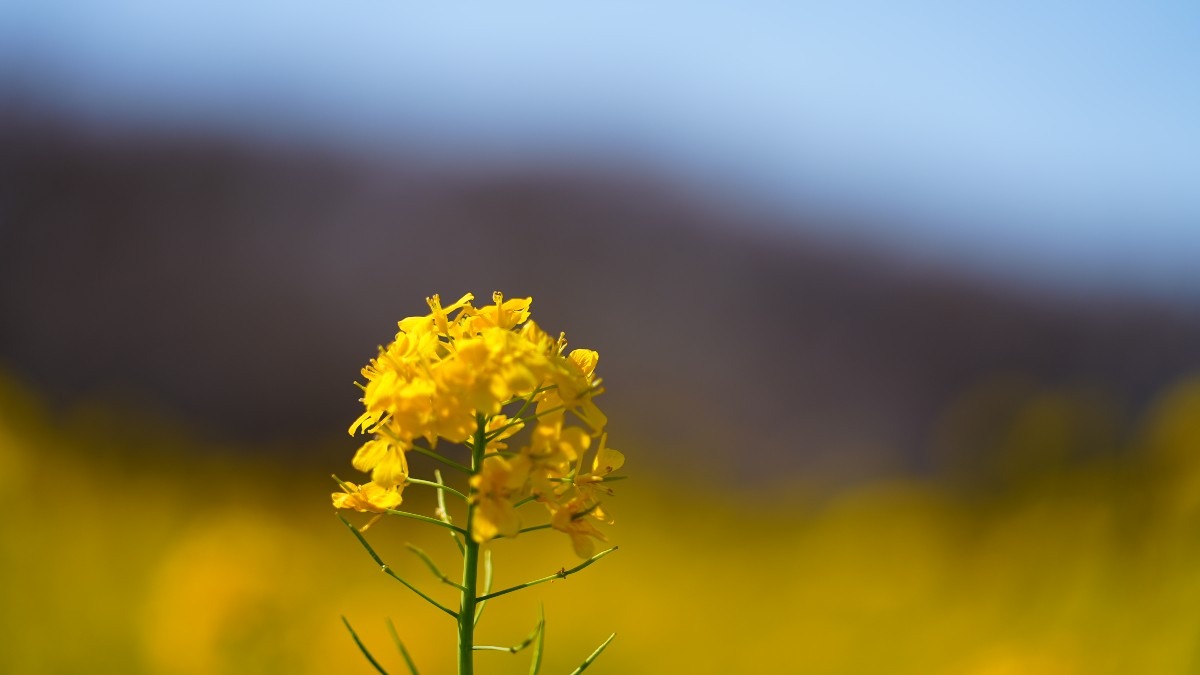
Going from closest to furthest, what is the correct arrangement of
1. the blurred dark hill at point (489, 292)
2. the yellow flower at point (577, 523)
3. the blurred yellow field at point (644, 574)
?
the yellow flower at point (577, 523)
the blurred yellow field at point (644, 574)
the blurred dark hill at point (489, 292)

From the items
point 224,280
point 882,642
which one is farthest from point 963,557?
point 224,280

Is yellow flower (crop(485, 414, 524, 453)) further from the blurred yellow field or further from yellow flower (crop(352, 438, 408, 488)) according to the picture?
the blurred yellow field

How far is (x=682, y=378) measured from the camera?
12.9 ft

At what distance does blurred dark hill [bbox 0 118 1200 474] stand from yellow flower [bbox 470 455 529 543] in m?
2.76

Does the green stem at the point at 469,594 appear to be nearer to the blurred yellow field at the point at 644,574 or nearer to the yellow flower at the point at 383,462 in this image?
the yellow flower at the point at 383,462

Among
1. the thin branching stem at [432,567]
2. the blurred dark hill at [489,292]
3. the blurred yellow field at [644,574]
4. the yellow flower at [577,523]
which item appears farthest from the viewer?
the blurred dark hill at [489,292]

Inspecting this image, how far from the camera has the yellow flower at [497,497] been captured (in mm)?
594

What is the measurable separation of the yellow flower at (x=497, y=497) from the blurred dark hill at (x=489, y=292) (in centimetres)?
276

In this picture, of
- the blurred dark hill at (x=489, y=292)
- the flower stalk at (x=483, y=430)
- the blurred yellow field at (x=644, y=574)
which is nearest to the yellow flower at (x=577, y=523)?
the flower stalk at (x=483, y=430)

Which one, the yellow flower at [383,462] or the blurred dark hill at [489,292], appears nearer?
the yellow flower at [383,462]

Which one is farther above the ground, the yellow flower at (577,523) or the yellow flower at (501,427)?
the yellow flower at (501,427)

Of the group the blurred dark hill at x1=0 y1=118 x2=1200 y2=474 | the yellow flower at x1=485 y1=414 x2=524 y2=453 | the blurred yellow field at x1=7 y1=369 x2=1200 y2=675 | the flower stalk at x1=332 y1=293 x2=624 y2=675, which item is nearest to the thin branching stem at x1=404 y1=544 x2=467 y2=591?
the flower stalk at x1=332 y1=293 x2=624 y2=675

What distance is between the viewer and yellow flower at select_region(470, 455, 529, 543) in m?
0.59

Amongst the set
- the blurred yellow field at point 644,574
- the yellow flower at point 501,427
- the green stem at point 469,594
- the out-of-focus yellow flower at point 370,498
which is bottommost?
the blurred yellow field at point 644,574
